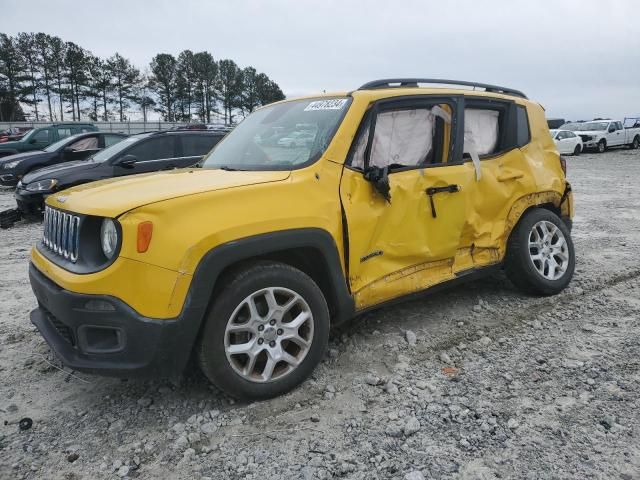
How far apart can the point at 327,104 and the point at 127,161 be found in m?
5.58

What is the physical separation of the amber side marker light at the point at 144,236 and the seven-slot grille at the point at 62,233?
0.47m

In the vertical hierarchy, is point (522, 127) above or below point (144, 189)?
above

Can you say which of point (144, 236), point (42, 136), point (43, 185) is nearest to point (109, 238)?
point (144, 236)

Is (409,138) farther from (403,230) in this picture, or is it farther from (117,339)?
(117,339)

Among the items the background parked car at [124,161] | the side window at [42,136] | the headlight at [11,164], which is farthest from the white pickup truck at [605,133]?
the headlight at [11,164]

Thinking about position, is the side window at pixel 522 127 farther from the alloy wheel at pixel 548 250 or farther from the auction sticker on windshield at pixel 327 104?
the auction sticker on windshield at pixel 327 104

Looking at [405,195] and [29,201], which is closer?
[405,195]

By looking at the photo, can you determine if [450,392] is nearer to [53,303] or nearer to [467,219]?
[467,219]

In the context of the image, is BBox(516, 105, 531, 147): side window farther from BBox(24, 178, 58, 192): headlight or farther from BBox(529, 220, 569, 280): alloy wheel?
BBox(24, 178, 58, 192): headlight

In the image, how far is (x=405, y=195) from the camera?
335cm

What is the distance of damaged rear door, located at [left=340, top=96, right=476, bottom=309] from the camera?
3.17m

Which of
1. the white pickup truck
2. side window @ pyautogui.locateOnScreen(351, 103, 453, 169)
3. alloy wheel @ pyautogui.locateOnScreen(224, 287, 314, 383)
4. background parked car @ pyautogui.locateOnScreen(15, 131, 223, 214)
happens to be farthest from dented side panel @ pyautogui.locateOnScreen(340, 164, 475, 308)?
the white pickup truck

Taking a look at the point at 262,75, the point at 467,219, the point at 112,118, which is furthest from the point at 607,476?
the point at 262,75

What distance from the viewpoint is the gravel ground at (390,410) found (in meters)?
2.39
